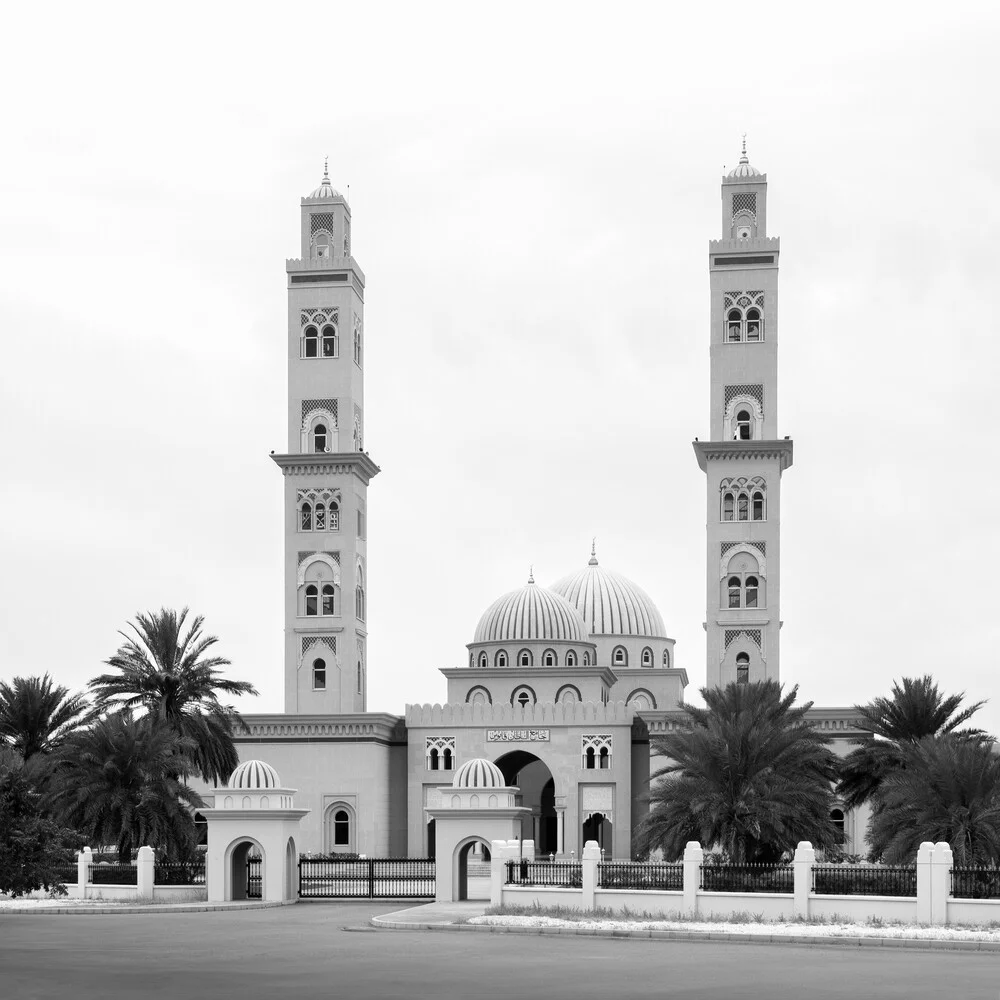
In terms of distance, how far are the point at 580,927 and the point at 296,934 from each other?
4.76 metres

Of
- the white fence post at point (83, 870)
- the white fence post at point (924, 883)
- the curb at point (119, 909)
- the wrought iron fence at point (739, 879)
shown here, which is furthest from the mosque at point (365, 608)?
the white fence post at point (924, 883)

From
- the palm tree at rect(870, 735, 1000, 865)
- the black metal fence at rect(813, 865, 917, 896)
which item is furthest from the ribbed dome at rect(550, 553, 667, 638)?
the black metal fence at rect(813, 865, 917, 896)

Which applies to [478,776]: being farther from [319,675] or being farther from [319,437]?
[319,437]

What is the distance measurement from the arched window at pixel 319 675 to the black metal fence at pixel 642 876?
Result: 26701 millimetres

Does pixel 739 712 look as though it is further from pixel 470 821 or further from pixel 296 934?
pixel 296 934

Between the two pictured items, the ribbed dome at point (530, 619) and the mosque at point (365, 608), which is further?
the ribbed dome at point (530, 619)

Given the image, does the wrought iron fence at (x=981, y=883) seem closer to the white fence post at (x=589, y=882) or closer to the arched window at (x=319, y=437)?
the white fence post at (x=589, y=882)

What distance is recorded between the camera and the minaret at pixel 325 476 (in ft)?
194

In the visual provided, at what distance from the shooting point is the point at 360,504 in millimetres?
61281

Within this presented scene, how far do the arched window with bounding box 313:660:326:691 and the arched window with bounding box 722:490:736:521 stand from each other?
564 inches

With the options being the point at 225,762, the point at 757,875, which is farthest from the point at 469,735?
the point at 757,875

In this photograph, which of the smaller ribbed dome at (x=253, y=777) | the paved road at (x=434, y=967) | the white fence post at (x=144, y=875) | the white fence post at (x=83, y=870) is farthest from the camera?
the smaller ribbed dome at (x=253, y=777)

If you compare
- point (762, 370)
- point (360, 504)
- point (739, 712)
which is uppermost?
point (762, 370)

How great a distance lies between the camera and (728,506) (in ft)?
192
